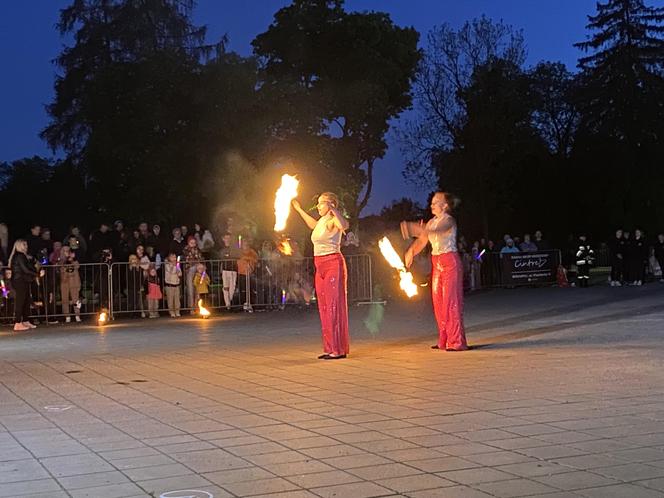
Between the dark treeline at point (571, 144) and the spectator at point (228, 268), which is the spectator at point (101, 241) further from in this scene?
the dark treeline at point (571, 144)

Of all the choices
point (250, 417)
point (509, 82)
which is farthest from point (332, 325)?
point (509, 82)

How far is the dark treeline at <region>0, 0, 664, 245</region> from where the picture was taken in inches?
1154

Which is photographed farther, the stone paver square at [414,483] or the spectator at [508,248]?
the spectator at [508,248]

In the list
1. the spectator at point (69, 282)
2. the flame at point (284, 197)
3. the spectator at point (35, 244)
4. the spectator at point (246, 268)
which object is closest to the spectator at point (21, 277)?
the spectator at point (69, 282)

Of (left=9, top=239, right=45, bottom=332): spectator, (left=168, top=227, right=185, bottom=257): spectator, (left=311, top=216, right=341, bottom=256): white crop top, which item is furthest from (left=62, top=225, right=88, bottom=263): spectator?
(left=311, top=216, right=341, bottom=256): white crop top

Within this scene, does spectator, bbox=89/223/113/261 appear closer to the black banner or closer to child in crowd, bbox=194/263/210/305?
child in crowd, bbox=194/263/210/305

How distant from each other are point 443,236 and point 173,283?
9.38 meters

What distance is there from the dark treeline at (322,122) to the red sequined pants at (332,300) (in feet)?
52.6

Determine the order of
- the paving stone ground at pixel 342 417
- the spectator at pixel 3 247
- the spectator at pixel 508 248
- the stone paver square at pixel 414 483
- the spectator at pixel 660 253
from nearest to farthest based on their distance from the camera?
the stone paver square at pixel 414 483, the paving stone ground at pixel 342 417, the spectator at pixel 3 247, the spectator at pixel 508 248, the spectator at pixel 660 253

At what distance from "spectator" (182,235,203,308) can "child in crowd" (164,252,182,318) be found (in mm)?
232

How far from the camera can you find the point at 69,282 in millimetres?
19516

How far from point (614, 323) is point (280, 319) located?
688 cm

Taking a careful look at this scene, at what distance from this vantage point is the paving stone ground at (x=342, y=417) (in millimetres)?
5590

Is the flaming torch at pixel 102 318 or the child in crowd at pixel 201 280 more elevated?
the child in crowd at pixel 201 280
